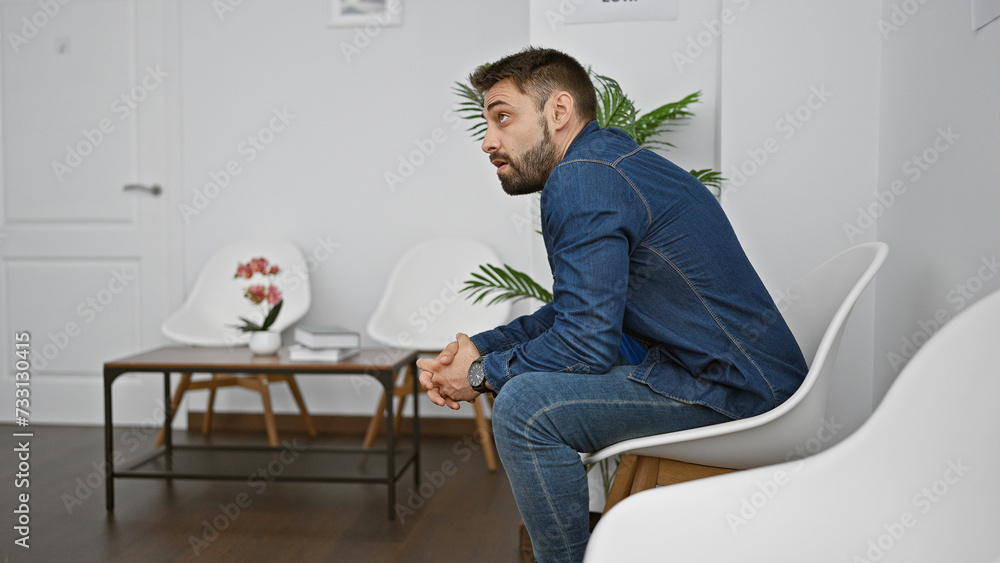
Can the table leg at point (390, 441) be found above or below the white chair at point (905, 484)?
below

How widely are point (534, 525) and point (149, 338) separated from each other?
301cm

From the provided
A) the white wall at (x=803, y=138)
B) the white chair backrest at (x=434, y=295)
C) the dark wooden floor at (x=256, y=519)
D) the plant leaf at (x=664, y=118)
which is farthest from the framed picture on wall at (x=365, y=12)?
the dark wooden floor at (x=256, y=519)

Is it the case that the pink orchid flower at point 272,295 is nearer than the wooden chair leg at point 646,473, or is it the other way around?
the wooden chair leg at point 646,473

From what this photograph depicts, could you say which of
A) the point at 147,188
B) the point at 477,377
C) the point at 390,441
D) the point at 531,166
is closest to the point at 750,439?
the point at 477,377

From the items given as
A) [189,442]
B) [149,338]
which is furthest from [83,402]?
[189,442]

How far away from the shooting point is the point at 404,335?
331 centimetres

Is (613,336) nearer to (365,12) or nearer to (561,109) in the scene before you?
(561,109)

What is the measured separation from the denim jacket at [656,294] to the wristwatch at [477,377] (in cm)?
3

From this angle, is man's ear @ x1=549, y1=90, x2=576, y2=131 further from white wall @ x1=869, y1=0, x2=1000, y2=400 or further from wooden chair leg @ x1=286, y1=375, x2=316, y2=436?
wooden chair leg @ x1=286, y1=375, x2=316, y2=436

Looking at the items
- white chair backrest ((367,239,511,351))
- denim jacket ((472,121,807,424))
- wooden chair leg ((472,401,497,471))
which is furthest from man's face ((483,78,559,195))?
white chair backrest ((367,239,511,351))

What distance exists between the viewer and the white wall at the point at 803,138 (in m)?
2.20

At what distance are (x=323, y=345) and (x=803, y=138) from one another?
1.59 metres

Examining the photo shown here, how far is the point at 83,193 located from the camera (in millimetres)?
3826

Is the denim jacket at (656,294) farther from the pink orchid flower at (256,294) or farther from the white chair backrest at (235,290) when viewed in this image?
Result: the white chair backrest at (235,290)
